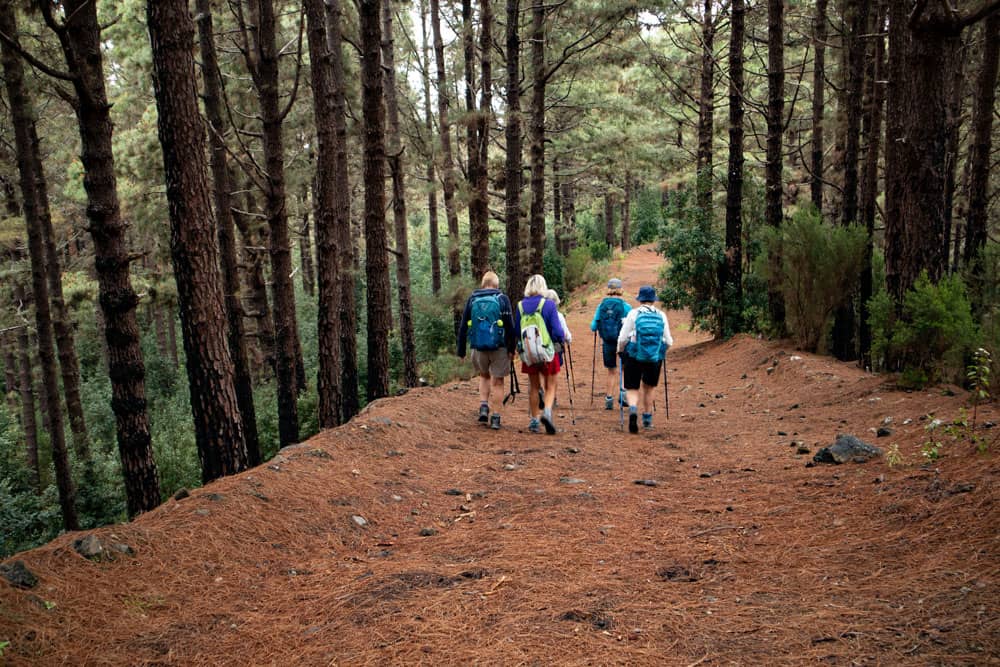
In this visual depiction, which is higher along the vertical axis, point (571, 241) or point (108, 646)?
point (571, 241)

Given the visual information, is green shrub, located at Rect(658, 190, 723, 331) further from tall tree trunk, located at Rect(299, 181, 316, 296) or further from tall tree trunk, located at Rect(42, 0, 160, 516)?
tall tree trunk, located at Rect(299, 181, 316, 296)

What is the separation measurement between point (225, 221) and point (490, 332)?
6.06 metres

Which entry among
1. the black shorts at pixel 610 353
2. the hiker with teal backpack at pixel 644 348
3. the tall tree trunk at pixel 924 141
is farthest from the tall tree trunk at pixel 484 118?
the tall tree trunk at pixel 924 141

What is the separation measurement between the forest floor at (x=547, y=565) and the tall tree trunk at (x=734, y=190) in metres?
8.51

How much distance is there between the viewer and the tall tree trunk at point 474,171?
1636 cm

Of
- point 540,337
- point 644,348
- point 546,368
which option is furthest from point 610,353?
point 540,337

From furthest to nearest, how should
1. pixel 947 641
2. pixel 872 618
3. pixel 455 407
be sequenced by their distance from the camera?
pixel 455 407, pixel 872 618, pixel 947 641

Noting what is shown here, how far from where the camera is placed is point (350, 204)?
16781 mm

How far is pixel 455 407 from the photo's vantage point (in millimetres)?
9789

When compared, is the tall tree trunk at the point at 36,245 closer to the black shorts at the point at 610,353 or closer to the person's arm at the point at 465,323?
the person's arm at the point at 465,323

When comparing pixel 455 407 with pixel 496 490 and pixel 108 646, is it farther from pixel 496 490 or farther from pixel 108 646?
pixel 108 646

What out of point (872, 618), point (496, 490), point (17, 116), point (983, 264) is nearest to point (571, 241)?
point (983, 264)

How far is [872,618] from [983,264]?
449 inches

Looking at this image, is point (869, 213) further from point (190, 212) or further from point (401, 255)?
point (190, 212)
